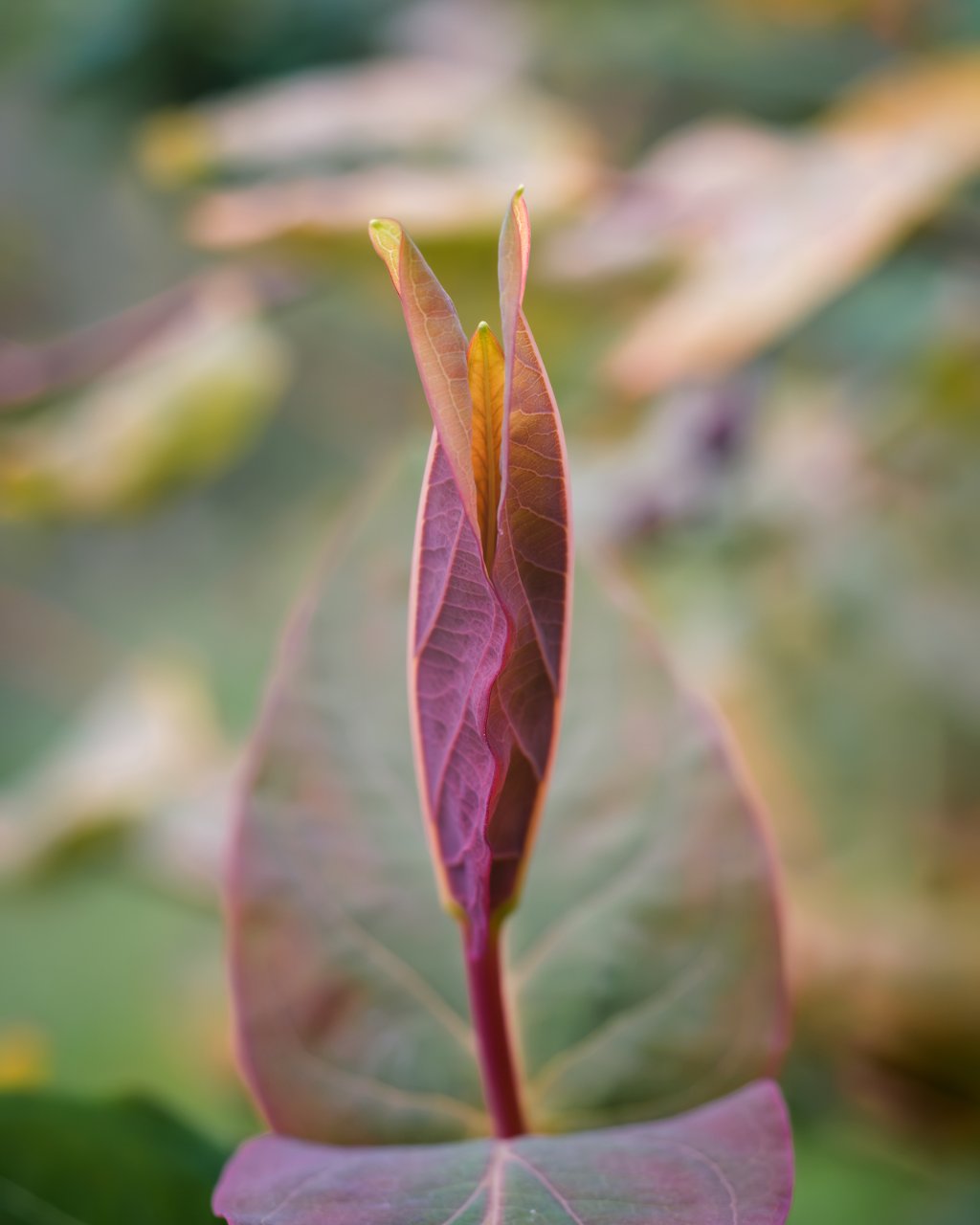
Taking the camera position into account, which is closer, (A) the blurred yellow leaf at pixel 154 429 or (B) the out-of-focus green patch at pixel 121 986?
(A) the blurred yellow leaf at pixel 154 429

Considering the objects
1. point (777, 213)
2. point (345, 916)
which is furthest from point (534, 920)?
point (777, 213)

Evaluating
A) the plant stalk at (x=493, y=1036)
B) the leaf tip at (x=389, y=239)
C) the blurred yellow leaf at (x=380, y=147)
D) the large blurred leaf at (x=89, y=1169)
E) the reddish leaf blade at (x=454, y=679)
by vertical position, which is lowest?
the large blurred leaf at (x=89, y=1169)

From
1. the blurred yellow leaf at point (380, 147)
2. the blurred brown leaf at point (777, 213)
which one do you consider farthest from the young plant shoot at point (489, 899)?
the blurred yellow leaf at point (380, 147)

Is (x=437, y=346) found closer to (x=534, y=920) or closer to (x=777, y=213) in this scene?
(x=534, y=920)

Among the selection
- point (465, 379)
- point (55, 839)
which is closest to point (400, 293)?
point (465, 379)

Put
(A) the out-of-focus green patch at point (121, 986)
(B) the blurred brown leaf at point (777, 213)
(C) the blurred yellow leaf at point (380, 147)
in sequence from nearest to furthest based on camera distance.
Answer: (B) the blurred brown leaf at point (777, 213), (C) the blurred yellow leaf at point (380, 147), (A) the out-of-focus green patch at point (121, 986)

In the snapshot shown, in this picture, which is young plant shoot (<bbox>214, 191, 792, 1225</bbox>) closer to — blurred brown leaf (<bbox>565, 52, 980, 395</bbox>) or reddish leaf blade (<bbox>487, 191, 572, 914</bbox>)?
reddish leaf blade (<bbox>487, 191, 572, 914</bbox>)

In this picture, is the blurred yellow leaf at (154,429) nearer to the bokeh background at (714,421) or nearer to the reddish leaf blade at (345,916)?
the bokeh background at (714,421)
